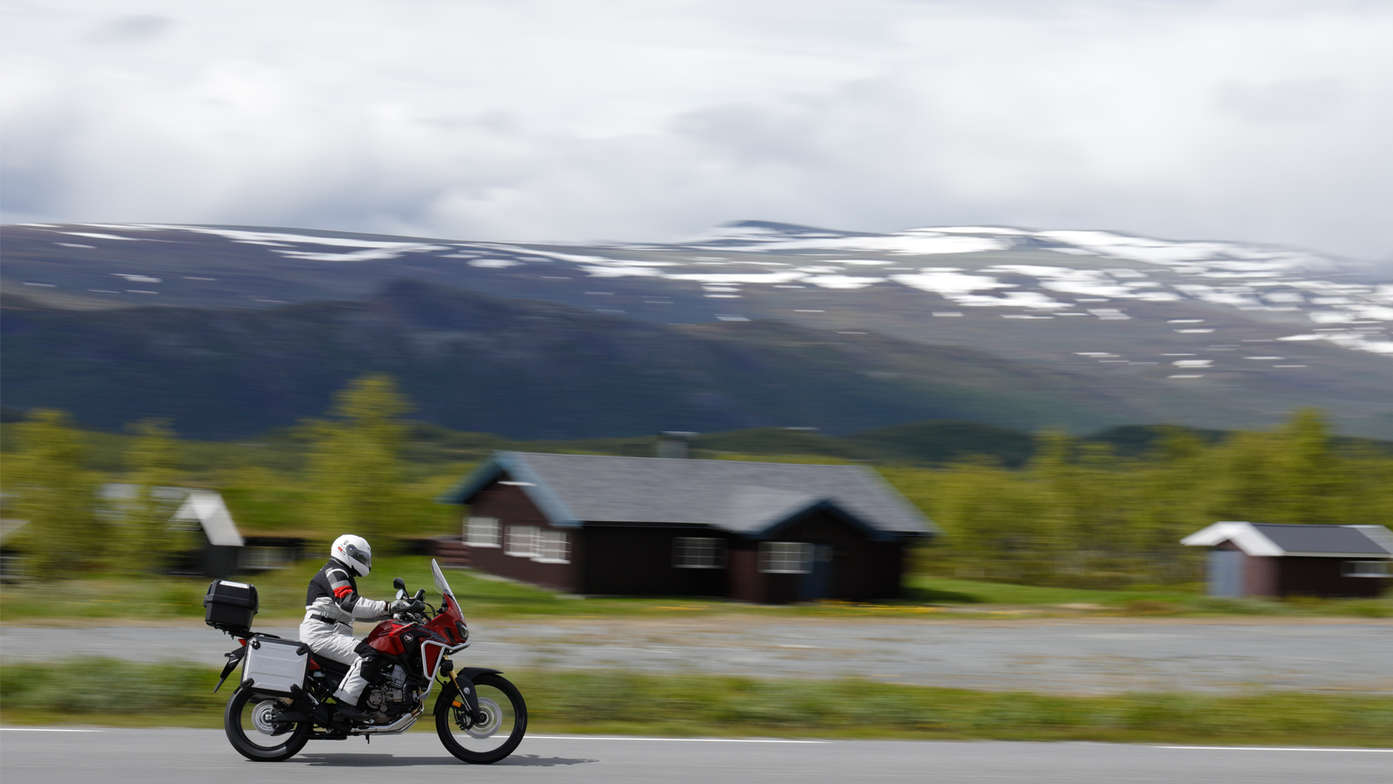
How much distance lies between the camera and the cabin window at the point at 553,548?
43.8 meters

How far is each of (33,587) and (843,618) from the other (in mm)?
24705

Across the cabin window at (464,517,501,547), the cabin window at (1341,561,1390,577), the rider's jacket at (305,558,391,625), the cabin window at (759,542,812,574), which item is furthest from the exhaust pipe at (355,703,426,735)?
the cabin window at (1341,561,1390,577)

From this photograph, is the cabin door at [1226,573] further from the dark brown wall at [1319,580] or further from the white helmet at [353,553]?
the white helmet at [353,553]

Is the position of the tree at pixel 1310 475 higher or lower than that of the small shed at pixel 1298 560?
higher

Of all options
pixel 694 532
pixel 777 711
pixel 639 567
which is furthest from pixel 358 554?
pixel 694 532

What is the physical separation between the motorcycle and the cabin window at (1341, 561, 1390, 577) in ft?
156

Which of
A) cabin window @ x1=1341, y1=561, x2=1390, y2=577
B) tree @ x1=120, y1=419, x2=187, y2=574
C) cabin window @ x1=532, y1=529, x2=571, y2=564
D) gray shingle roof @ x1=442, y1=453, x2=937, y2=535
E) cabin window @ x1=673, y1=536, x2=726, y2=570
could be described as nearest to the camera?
cabin window @ x1=532, y1=529, x2=571, y2=564

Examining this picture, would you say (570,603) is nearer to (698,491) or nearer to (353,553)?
(698,491)

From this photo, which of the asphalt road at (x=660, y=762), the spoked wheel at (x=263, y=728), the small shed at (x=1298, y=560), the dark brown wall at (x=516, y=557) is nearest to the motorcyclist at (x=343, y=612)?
the spoked wheel at (x=263, y=728)

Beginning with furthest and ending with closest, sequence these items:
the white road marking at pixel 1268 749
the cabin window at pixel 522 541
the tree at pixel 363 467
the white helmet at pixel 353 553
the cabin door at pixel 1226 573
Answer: the tree at pixel 363 467, the cabin door at pixel 1226 573, the cabin window at pixel 522 541, the white road marking at pixel 1268 749, the white helmet at pixel 353 553

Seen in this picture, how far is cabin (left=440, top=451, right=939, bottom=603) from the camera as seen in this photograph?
43.8 meters

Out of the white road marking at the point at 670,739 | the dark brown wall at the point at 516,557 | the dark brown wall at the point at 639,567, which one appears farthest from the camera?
the dark brown wall at the point at 639,567

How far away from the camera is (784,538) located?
1750 inches

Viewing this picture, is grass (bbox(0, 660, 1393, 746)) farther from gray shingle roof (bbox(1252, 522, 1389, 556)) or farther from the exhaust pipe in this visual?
gray shingle roof (bbox(1252, 522, 1389, 556))
